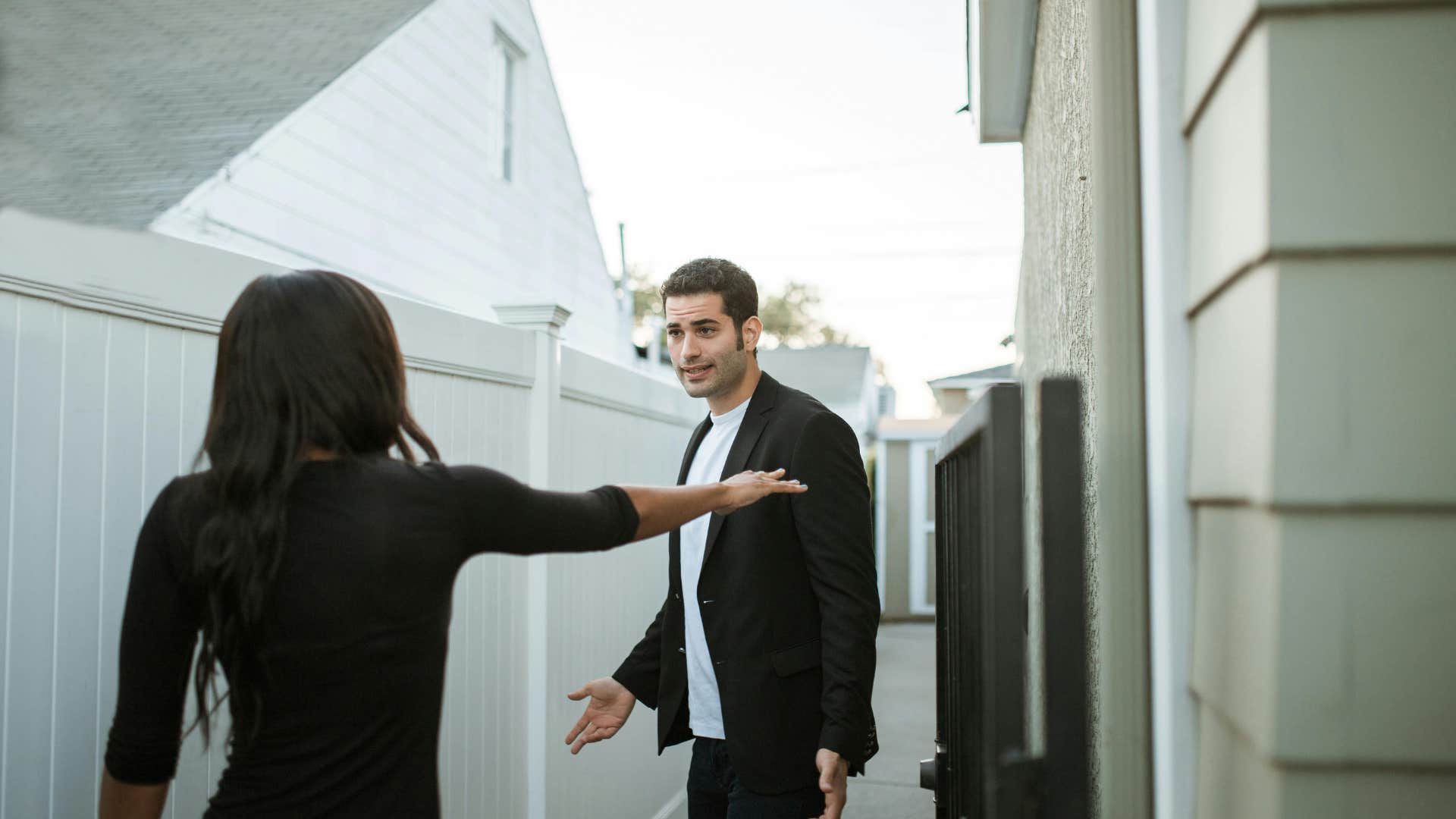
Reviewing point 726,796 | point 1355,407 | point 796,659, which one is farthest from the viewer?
point 726,796

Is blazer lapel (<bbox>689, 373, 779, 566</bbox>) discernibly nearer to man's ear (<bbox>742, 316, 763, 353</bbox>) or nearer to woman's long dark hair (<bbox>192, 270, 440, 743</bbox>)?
man's ear (<bbox>742, 316, 763, 353</bbox>)

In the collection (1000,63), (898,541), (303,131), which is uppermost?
(303,131)

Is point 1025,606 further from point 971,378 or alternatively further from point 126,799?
point 971,378

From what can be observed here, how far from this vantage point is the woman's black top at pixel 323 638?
1.30 m

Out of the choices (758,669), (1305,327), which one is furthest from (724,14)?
(1305,327)

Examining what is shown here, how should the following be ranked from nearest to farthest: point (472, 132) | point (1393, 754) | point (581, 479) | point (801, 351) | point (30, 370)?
point (1393, 754) → point (30, 370) → point (581, 479) → point (472, 132) → point (801, 351)

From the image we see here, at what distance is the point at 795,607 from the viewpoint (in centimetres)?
231

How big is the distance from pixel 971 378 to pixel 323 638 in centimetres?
1557

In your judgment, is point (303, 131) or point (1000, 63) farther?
point (303, 131)

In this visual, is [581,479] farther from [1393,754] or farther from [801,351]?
[801,351]

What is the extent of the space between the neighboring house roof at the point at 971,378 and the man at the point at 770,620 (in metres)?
13.5

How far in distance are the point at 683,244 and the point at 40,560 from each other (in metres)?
28.3

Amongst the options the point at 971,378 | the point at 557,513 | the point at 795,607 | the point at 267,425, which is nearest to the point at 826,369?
the point at 971,378

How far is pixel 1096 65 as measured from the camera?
1253mm
